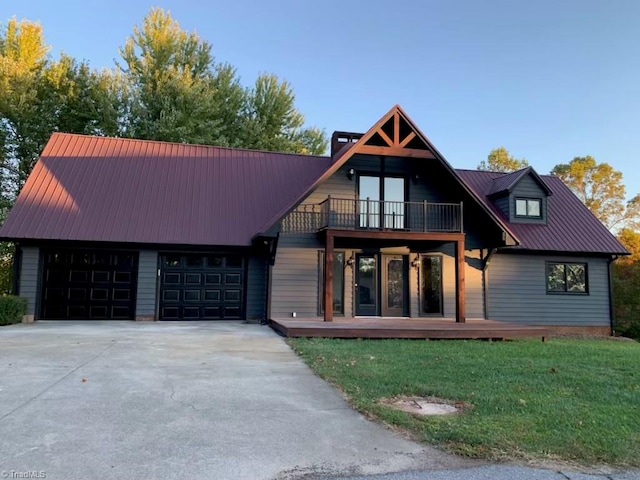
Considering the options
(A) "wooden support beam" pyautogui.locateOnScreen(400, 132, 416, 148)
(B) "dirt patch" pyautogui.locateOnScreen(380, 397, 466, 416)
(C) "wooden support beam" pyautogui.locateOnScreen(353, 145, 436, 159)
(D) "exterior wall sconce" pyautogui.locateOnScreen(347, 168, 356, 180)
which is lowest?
(B) "dirt patch" pyautogui.locateOnScreen(380, 397, 466, 416)

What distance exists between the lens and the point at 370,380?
605 cm

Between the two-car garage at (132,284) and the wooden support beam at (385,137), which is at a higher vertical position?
the wooden support beam at (385,137)

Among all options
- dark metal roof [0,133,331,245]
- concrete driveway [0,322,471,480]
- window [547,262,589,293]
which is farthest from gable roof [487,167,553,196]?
concrete driveway [0,322,471,480]

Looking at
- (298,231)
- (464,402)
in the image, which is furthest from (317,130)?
(464,402)

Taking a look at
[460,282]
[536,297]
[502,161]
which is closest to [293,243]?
[460,282]

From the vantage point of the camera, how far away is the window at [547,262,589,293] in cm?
1550

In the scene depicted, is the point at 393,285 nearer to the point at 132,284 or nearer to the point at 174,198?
the point at 174,198

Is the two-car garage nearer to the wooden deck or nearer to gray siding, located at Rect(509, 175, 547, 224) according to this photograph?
the wooden deck

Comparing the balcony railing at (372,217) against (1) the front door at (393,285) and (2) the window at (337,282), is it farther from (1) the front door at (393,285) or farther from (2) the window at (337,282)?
(1) the front door at (393,285)

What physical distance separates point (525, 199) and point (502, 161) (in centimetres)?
2124

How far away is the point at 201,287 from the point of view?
14.1m

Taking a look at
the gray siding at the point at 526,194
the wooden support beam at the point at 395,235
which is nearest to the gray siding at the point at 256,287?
the wooden support beam at the point at 395,235

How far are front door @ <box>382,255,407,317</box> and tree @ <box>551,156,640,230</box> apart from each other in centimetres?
2345

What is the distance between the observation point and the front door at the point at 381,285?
1408 cm
